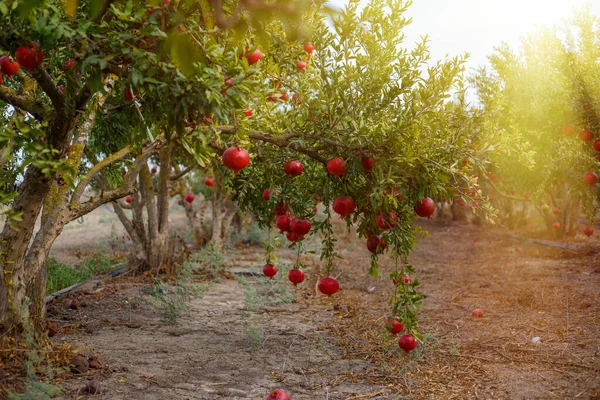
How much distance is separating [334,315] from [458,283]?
348 centimetres

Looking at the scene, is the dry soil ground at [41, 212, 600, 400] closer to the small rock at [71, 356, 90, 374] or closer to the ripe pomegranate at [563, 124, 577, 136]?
the small rock at [71, 356, 90, 374]

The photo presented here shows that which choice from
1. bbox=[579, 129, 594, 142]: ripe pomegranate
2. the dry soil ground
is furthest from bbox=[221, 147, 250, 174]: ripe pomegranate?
bbox=[579, 129, 594, 142]: ripe pomegranate

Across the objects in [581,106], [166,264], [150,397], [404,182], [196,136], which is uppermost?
[581,106]

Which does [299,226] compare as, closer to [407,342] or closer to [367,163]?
[367,163]

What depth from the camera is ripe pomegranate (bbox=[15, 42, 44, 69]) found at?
144 inches

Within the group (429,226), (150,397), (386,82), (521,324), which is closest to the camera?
(150,397)

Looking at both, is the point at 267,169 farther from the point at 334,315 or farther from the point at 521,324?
the point at 521,324

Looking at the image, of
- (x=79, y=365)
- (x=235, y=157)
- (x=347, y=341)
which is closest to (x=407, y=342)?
(x=347, y=341)

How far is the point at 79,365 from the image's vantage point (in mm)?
4812

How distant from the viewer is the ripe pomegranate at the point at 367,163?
15.1 feet

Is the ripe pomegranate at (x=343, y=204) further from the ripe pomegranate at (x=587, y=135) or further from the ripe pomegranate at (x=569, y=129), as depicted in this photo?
the ripe pomegranate at (x=569, y=129)

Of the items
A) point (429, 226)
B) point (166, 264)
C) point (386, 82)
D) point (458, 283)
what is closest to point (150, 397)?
point (386, 82)

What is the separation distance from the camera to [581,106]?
8.69 m

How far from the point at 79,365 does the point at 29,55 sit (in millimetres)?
2815
